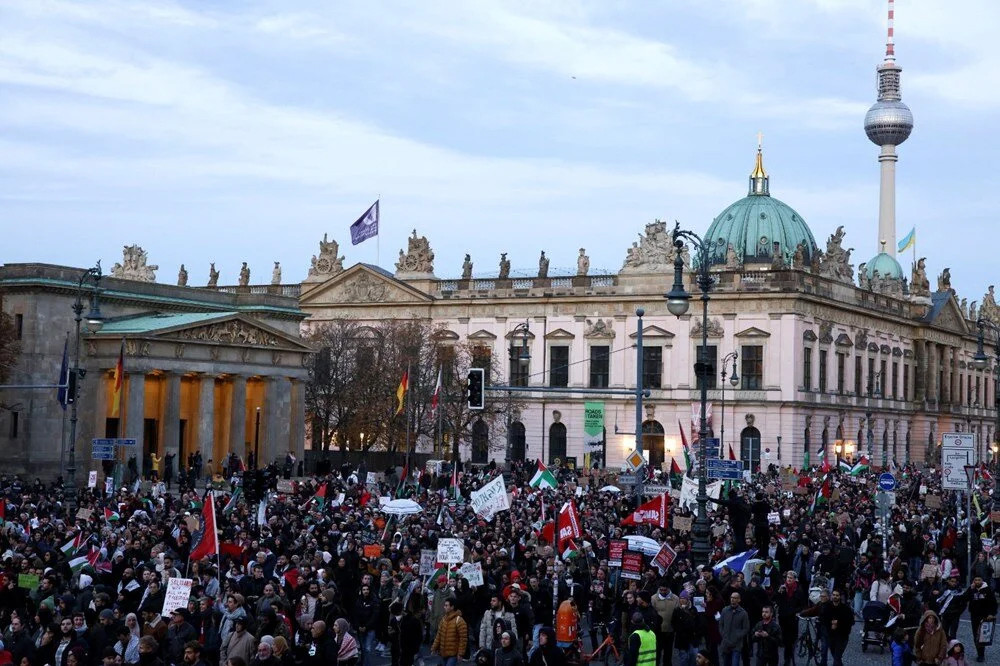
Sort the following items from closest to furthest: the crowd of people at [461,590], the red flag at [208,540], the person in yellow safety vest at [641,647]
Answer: the crowd of people at [461,590]
the person in yellow safety vest at [641,647]
the red flag at [208,540]

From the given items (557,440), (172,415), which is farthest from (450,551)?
(557,440)

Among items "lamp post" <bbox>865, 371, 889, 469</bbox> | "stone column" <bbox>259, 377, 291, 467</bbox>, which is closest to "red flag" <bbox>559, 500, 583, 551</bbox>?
"stone column" <bbox>259, 377, 291, 467</bbox>

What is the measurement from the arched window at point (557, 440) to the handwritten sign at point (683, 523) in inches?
2325

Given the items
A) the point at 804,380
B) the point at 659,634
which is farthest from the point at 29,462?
the point at 659,634

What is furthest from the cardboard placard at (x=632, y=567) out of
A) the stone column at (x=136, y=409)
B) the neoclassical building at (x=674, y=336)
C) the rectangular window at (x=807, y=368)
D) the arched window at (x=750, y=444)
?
the rectangular window at (x=807, y=368)

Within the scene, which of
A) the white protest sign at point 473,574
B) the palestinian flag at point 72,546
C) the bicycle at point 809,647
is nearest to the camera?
the bicycle at point 809,647

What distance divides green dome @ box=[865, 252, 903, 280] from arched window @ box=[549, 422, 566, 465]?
132 ft

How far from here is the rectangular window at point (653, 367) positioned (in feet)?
306

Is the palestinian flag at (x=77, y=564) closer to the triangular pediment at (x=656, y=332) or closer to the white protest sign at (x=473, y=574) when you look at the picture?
the white protest sign at (x=473, y=574)

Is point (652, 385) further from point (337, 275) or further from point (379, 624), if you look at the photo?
point (379, 624)

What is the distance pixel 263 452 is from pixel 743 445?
2882 centimetres

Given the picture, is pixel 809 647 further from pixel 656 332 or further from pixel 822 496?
pixel 656 332

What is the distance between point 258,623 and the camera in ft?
69.1

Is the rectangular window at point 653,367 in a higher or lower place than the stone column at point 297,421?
higher
